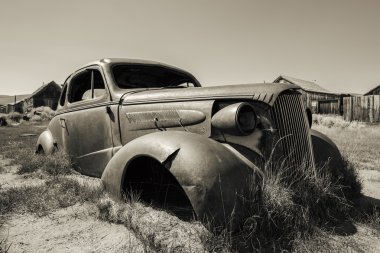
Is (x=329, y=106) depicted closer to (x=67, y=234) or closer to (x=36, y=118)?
(x=67, y=234)

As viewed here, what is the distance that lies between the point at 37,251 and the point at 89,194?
1011 millimetres

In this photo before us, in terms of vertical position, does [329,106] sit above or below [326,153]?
below

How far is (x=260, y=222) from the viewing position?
2.13 metres

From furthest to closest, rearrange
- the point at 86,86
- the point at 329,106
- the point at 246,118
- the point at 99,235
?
the point at 329,106
the point at 86,86
the point at 246,118
the point at 99,235

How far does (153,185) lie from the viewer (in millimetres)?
3055

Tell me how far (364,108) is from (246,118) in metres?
19.7

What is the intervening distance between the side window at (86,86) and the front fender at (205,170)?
6.07ft

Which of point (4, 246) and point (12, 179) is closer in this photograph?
point (4, 246)

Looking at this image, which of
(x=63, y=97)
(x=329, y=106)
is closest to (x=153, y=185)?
(x=63, y=97)

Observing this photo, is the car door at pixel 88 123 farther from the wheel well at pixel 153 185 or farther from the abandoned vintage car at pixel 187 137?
the wheel well at pixel 153 185

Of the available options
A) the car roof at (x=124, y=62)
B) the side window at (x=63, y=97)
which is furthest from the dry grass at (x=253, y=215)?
the side window at (x=63, y=97)

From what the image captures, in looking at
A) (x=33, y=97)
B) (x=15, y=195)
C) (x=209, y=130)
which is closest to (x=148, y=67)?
(x=209, y=130)

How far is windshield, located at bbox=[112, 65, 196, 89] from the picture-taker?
3.85 meters

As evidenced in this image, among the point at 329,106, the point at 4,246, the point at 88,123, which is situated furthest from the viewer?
the point at 329,106
